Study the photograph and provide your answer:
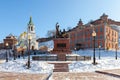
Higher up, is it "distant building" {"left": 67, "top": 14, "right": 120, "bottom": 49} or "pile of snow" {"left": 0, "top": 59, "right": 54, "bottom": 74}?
"distant building" {"left": 67, "top": 14, "right": 120, "bottom": 49}

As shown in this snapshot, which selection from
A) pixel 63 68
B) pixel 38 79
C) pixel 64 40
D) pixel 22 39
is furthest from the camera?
pixel 22 39

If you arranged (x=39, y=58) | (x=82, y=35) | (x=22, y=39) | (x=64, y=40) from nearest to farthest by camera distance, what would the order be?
(x=39, y=58) < (x=64, y=40) < (x=82, y=35) < (x=22, y=39)

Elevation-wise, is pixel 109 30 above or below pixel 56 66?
above

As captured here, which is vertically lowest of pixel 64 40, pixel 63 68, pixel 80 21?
pixel 63 68

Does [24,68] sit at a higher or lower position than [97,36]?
lower

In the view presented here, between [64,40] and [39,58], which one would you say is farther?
[64,40]

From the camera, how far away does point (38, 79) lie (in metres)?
15.2

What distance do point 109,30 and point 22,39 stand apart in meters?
51.9

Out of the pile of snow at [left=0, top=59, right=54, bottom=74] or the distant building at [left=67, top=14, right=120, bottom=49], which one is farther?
the distant building at [left=67, top=14, right=120, bottom=49]

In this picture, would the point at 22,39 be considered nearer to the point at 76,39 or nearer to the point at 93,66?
the point at 76,39

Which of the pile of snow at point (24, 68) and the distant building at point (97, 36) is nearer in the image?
the pile of snow at point (24, 68)

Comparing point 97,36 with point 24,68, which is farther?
point 97,36

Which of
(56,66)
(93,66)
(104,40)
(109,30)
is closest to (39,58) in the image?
(56,66)

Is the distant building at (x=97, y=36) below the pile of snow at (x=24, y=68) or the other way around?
the other way around
